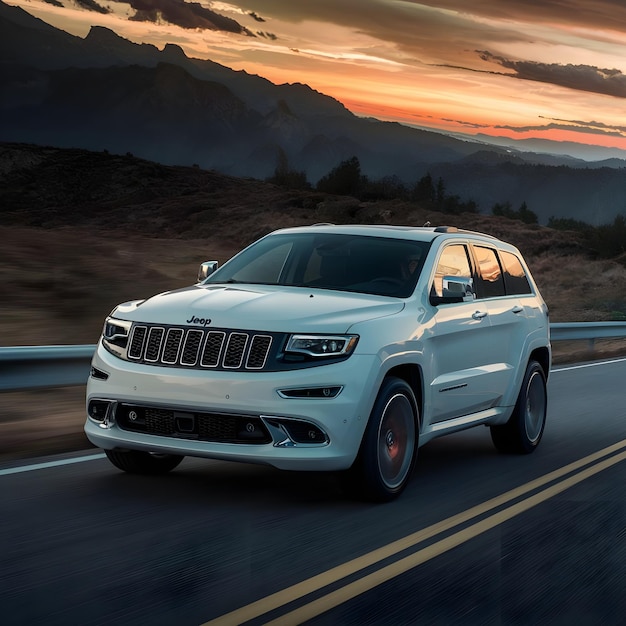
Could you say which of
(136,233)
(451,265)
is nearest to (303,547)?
(451,265)

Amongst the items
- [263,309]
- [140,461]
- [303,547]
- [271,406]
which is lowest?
[140,461]

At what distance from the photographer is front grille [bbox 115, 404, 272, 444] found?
6.76 meters

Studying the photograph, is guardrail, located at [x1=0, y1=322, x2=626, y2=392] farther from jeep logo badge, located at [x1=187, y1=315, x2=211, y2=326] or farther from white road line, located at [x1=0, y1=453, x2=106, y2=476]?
jeep logo badge, located at [x1=187, y1=315, x2=211, y2=326]

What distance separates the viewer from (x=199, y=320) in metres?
6.91

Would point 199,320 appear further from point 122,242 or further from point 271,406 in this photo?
point 122,242

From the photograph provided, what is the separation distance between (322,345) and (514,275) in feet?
12.1

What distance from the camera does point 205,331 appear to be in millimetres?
6867

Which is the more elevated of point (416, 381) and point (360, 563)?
point (416, 381)

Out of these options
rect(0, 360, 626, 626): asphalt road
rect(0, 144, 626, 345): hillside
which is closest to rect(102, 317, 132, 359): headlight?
rect(0, 360, 626, 626): asphalt road

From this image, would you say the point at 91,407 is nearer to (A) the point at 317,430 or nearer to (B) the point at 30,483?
(B) the point at 30,483

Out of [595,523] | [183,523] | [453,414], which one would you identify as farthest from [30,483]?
[595,523]

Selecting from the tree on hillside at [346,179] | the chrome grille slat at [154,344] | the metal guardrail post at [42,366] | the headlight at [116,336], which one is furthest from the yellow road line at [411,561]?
the tree on hillside at [346,179]

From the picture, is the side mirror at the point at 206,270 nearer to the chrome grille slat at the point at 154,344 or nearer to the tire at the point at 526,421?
the chrome grille slat at the point at 154,344

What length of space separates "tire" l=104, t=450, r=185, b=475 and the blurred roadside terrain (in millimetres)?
1162
